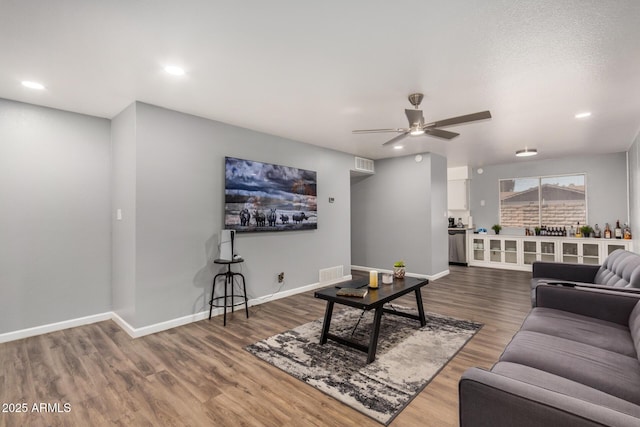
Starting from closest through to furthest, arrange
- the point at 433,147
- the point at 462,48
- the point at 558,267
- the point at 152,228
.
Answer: the point at 462,48 → the point at 152,228 → the point at 558,267 → the point at 433,147

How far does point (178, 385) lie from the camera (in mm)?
2293

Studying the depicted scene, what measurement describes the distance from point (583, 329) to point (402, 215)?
4.16m

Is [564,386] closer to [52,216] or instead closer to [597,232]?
[52,216]

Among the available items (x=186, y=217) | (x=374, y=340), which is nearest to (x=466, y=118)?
(x=374, y=340)

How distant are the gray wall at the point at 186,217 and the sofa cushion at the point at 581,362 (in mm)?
3171

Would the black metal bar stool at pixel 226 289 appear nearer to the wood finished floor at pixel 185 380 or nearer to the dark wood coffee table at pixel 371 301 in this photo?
the wood finished floor at pixel 185 380

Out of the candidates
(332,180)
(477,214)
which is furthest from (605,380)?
(477,214)

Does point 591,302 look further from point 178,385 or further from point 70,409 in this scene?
point 70,409

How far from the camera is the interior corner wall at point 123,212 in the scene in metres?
3.25

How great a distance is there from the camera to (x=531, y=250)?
6.76m

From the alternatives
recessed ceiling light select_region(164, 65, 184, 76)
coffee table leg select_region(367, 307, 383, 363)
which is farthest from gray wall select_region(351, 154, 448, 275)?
recessed ceiling light select_region(164, 65, 184, 76)

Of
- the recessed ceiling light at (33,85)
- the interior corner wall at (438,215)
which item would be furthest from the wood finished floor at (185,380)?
the recessed ceiling light at (33,85)

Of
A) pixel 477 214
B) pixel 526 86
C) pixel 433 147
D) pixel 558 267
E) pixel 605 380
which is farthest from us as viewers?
A: pixel 477 214

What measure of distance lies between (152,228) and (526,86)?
3970mm
